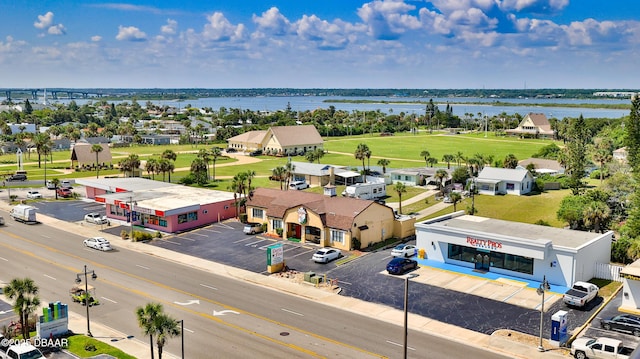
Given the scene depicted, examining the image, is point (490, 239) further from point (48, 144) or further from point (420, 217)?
point (48, 144)

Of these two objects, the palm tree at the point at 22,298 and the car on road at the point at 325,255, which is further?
the car on road at the point at 325,255

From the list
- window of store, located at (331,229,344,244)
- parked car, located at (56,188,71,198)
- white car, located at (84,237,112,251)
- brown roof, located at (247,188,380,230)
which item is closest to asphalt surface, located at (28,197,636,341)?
window of store, located at (331,229,344,244)

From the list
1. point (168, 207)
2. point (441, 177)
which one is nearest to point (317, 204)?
point (168, 207)

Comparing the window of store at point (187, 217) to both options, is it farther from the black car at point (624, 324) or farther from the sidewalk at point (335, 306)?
the black car at point (624, 324)

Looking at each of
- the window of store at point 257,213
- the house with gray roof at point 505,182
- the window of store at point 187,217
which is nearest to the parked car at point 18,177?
the window of store at point 187,217

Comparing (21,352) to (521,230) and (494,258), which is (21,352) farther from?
(521,230)

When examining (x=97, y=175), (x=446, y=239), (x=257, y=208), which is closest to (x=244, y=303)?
(x=446, y=239)

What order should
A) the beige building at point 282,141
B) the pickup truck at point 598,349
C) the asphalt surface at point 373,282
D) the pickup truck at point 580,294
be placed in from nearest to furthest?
the pickup truck at point 598,349 → the asphalt surface at point 373,282 → the pickup truck at point 580,294 → the beige building at point 282,141
